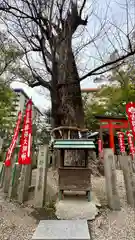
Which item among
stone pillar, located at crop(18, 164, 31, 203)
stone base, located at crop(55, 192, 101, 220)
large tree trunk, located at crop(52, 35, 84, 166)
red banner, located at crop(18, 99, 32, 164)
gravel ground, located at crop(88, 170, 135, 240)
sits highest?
large tree trunk, located at crop(52, 35, 84, 166)

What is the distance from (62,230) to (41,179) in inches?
41.5

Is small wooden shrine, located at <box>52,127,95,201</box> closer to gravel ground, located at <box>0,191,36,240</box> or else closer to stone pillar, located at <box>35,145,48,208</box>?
stone pillar, located at <box>35,145,48,208</box>

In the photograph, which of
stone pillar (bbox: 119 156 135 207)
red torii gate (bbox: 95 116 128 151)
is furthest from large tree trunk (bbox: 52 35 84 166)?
red torii gate (bbox: 95 116 128 151)

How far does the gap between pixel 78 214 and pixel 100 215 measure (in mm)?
404

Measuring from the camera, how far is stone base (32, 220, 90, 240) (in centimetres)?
198

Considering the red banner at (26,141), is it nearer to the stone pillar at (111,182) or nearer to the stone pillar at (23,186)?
the stone pillar at (23,186)

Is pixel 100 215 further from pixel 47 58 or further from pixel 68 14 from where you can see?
pixel 68 14

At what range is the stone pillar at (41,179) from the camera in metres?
2.87

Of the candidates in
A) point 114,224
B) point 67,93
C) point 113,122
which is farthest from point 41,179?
point 113,122

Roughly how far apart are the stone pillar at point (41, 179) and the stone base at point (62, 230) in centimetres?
46

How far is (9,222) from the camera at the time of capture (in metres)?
2.48

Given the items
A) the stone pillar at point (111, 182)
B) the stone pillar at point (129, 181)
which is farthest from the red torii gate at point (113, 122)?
the stone pillar at point (111, 182)

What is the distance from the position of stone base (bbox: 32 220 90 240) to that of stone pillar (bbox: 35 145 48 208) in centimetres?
46

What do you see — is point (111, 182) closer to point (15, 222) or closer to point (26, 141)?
point (15, 222)
